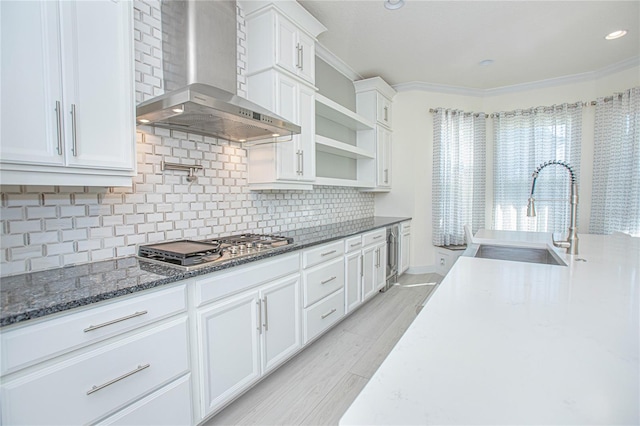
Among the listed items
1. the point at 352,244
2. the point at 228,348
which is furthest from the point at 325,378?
the point at 352,244

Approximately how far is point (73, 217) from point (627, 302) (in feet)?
7.89

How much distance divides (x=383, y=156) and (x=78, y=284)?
381cm

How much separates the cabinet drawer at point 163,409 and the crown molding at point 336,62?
3286mm

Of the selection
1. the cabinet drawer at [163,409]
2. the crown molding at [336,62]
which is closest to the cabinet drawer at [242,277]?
the cabinet drawer at [163,409]

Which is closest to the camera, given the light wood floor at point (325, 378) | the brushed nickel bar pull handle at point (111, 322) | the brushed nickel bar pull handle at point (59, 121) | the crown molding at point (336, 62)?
the brushed nickel bar pull handle at point (111, 322)

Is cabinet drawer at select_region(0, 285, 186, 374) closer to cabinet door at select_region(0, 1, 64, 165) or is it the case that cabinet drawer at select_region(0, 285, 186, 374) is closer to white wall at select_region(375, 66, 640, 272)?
cabinet door at select_region(0, 1, 64, 165)

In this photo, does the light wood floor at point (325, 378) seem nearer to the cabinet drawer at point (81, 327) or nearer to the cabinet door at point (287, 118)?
the cabinet drawer at point (81, 327)

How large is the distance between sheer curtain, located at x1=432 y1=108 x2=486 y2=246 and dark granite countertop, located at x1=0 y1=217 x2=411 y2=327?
3.58 m

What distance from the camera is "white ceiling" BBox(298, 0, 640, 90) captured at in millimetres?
2639

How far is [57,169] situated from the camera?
4.09ft

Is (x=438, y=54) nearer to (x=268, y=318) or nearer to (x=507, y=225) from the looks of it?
(x=507, y=225)

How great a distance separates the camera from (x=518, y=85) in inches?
174

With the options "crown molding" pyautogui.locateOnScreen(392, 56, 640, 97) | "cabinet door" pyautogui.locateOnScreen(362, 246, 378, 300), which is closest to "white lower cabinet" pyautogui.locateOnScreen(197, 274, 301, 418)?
"cabinet door" pyautogui.locateOnScreen(362, 246, 378, 300)

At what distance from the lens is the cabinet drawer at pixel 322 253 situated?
89.1 inches
